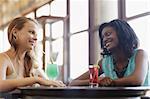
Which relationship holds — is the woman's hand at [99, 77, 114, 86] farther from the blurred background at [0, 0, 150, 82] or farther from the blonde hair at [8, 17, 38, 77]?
the blurred background at [0, 0, 150, 82]

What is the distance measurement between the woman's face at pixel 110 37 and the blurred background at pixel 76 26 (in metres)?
1.93

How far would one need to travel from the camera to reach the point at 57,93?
4.06 ft

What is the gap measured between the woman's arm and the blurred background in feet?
6.43

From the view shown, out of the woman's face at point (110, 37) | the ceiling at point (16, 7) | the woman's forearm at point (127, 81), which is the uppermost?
the ceiling at point (16, 7)

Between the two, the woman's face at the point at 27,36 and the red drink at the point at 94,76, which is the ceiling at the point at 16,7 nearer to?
the woman's face at the point at 27,36

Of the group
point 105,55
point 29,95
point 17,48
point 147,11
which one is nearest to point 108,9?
point 147,11

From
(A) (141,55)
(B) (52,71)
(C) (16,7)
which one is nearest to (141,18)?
(B) (52,71)

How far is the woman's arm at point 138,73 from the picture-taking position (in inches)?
63.8

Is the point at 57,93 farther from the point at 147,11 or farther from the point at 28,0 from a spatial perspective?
the point at 28,0

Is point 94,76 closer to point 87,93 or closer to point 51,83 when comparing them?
point 51,83

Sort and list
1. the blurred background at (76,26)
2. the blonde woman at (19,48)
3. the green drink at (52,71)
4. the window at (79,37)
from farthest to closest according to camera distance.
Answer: the window at (79,37), the blurred background at (76,26), the green drink at (52,71), the blonde woman at (19,48)

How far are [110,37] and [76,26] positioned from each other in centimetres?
376

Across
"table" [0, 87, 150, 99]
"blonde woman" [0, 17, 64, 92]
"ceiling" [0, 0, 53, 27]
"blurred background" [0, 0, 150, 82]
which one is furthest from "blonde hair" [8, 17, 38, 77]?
"ceiling" [0, 0, 53, 27]

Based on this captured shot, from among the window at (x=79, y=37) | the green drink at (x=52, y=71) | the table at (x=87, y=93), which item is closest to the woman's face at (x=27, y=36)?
the table at (x=87, y=93)
